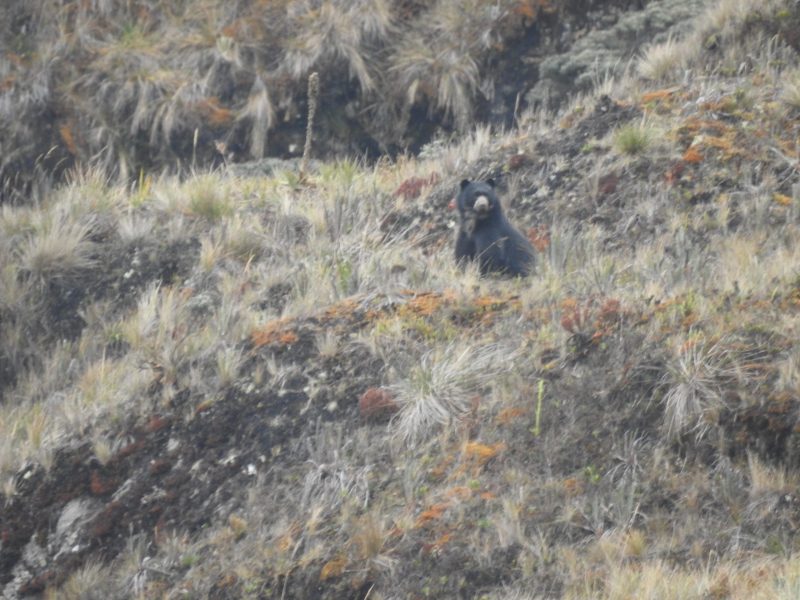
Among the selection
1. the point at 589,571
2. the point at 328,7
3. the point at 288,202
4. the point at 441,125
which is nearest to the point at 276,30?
the point at 328,7

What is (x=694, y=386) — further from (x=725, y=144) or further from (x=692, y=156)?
(x=725, y=144)

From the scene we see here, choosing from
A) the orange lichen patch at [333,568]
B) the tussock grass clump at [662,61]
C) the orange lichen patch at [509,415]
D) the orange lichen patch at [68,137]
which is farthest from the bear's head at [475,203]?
the orange lichen patch at [68,137]

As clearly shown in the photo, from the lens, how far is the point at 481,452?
21.8 feet

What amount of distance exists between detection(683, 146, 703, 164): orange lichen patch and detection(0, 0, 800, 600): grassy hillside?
0.10 feet

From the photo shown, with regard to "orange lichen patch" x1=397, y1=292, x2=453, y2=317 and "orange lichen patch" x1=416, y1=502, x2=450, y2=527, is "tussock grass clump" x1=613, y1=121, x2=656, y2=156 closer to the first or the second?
"orange lichen patch" x1=397, y1=292, x2=453, y2=317

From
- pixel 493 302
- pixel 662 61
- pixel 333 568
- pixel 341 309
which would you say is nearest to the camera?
pixel 333 568

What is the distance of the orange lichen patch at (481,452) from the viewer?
660 cm

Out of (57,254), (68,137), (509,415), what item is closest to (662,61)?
(509,415)

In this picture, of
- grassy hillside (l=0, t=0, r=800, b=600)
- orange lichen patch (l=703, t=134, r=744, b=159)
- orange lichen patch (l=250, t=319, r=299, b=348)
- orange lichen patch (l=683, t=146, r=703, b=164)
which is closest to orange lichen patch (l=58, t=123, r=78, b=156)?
grassy hillside (l=0, t=0, r=800, b=600)

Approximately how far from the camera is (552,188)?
399 inches

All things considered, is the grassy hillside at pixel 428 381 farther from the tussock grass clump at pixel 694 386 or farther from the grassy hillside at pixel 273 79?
the grassy hillside at pixel 273 79

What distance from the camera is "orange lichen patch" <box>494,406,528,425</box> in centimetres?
679

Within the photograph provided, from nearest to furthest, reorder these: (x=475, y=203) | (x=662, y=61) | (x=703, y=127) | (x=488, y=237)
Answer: (x=488, y=237)
(x=475, y=203)
(x=703, y=127)
(x=662, y=61)

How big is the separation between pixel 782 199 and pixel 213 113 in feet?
21.1
